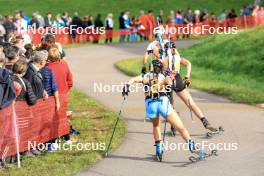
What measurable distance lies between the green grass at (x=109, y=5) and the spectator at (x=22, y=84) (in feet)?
143

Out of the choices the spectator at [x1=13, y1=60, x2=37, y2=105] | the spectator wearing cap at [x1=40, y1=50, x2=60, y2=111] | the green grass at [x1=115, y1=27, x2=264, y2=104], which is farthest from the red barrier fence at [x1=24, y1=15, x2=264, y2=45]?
the spectator at [x1=13, y1=60, x2=37, y2=105]

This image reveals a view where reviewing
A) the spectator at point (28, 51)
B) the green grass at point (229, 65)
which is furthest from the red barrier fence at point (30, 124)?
the green grass at point (229, 65)

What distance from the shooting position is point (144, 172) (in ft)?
36.3

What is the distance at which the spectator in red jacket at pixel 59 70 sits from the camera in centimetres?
1292

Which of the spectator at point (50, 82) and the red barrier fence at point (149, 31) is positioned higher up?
the red barrier fence at point (149, 31)

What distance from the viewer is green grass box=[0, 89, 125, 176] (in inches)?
436

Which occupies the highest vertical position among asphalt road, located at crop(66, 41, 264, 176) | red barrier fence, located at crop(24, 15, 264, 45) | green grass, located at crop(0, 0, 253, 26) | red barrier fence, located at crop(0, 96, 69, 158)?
green grass, located at crop(0, 0, 253, 26)

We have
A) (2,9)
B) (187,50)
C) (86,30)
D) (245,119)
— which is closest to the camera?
(245,119)

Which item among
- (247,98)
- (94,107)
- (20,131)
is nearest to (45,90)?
(20,131)

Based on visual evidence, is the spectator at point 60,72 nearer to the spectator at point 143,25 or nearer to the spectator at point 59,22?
the spectator at point 59,22

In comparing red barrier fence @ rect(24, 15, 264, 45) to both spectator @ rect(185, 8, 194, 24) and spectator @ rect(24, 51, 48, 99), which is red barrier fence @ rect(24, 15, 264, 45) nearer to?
spectator @ rect(185, 8, 194, 24)

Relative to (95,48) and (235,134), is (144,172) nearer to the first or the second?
(235,134)

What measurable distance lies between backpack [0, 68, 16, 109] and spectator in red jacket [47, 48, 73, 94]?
1.92 meters

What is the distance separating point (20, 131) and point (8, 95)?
0.95m
